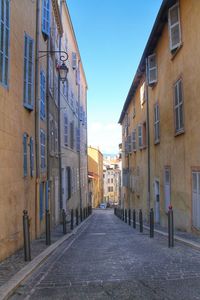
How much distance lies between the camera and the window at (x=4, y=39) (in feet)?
25.1

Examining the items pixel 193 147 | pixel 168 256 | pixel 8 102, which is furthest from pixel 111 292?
pixel 193 147

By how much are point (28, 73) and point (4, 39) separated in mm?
2913

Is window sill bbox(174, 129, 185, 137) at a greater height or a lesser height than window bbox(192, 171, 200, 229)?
greater

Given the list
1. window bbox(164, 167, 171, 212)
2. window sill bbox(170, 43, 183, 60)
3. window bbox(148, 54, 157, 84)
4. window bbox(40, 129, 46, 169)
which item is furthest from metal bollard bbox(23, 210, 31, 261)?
window bbox(148, 54, 157, 84)

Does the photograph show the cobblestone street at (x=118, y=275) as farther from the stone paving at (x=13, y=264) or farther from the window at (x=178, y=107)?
the window at (x=178, y=107)

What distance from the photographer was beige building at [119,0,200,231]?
11.2m

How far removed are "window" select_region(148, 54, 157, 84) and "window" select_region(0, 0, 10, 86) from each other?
1005 centimetres

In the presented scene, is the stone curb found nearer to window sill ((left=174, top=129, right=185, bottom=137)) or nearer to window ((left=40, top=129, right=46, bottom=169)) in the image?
window ((left=40, top=129, right=46, bottom=169))

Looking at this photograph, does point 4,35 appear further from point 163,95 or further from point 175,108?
point 163,95

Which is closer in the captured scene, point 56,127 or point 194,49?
point 194,49

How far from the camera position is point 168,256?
7.90 metres

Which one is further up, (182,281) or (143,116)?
(143,116)

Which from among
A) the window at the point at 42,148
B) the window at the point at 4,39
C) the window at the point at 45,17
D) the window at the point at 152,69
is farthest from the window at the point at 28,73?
the window at the point at 152,69

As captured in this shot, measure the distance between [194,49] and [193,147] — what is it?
267cm
